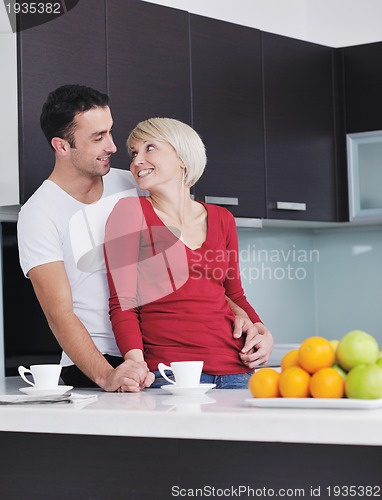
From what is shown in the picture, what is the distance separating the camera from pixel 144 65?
10.7 ft

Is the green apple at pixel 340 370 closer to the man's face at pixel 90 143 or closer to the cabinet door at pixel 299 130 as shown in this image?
the man's face at pixel 90 143

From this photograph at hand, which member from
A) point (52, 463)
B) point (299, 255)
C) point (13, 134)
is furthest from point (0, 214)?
point (299, 255)

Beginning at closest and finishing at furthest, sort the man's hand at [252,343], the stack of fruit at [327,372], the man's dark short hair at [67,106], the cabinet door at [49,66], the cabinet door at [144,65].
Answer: the stack of fruit at [327,372] → the man's hand at [252,343] → the man's dark short hair at [67,106] → the cabinet door at [49,66] → the cabinet door at [144,65]

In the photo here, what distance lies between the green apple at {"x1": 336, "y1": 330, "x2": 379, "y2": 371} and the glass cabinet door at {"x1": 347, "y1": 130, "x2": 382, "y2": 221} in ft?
7.88

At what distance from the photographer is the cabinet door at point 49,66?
9.39 ft

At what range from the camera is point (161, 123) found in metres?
2.43

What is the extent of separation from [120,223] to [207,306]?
0.31m

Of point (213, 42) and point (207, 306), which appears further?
point (213, 42)

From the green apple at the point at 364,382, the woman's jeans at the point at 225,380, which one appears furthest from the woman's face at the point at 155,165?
the green apple at the point at 364,382

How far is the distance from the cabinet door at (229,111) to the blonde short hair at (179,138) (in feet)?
3.10

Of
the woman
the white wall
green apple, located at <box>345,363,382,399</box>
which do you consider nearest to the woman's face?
the woman

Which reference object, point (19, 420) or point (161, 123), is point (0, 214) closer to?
point (161, 123)

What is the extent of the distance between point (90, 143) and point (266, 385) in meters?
1.19

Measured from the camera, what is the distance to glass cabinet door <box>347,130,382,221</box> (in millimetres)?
3969
